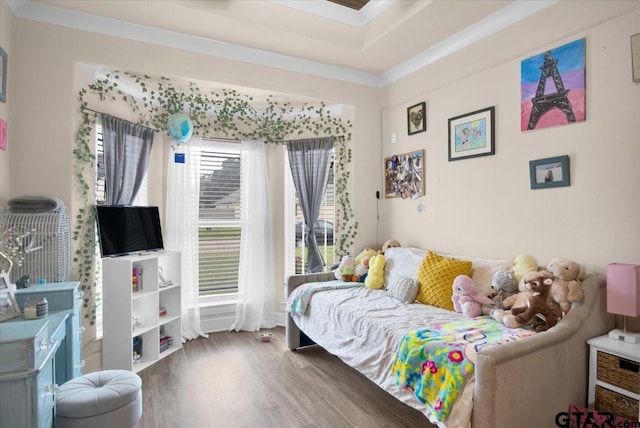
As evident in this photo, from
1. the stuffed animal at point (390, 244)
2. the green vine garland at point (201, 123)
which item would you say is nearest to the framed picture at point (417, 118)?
the green vine garland at point (201, 123)

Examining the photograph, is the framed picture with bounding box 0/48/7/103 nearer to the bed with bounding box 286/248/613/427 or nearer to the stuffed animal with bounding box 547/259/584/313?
the bed with bounding box 286/248/613/427

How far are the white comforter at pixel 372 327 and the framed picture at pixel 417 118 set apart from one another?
169cm

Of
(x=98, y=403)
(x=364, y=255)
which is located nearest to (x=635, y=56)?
(x=364, y=255)

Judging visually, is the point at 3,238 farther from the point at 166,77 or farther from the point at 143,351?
the point at 166,77

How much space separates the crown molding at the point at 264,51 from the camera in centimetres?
263

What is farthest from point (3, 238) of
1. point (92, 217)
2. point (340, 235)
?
point (340, 235)

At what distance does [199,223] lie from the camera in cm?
409

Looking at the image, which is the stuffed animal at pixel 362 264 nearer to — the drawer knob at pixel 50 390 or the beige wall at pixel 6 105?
the drawer knob at pixel 50 390

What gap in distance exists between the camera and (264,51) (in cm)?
346

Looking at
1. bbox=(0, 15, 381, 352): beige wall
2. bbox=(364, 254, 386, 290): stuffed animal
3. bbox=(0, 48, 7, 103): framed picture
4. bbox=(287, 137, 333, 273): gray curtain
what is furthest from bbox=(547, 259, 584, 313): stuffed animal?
bbox=(0, 48, 7, 103): framed picture

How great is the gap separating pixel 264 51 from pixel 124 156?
5.52ft

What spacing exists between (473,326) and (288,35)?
2.78 meters

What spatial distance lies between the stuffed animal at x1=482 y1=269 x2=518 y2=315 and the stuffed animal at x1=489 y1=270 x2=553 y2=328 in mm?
64

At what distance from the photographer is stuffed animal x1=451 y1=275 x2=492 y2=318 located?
2496mm
